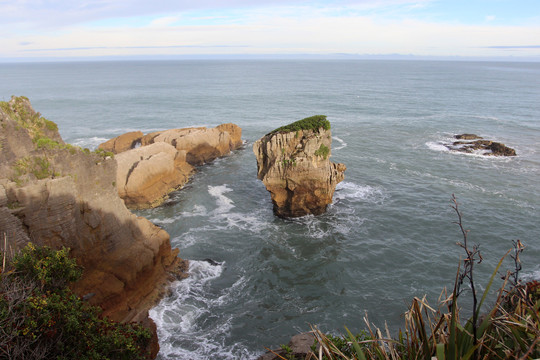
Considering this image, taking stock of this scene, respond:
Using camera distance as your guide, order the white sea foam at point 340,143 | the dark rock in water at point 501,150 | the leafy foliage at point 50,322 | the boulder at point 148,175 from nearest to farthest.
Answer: the leafy foliage at point 50,322, the boulder at point 148,175, the dark rock in water at point 501,150, the white sea foam at point 340,143

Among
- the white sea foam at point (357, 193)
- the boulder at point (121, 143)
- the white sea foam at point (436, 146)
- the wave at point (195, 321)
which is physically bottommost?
the wave at point (195, 321)


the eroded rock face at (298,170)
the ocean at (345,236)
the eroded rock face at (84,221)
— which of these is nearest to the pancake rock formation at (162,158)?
the ocean at (345,236)

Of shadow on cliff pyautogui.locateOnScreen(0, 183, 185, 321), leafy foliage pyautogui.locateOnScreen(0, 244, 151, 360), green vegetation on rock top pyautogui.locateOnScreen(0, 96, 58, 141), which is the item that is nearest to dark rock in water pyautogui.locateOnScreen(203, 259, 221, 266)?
shadow on cliff pyautogui.locateOnScreen(0, 183, 185, 321)

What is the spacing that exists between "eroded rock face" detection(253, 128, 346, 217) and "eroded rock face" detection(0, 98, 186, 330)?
11989mm

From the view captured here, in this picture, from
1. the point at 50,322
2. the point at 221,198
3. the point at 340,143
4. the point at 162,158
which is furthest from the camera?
the point at 340,143

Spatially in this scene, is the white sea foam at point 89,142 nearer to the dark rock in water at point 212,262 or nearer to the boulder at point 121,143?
the boulder at point 121,143

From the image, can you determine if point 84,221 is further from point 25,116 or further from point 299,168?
point 299,168

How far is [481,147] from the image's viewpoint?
50.8m

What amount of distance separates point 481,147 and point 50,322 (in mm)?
55301

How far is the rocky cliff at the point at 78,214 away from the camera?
642 inches

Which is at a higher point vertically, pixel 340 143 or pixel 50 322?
pixel 50 322

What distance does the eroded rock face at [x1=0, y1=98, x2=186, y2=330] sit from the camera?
642 inches

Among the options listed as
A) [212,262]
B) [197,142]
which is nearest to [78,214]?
[212,262]

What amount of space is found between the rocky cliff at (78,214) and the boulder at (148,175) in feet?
40.8
